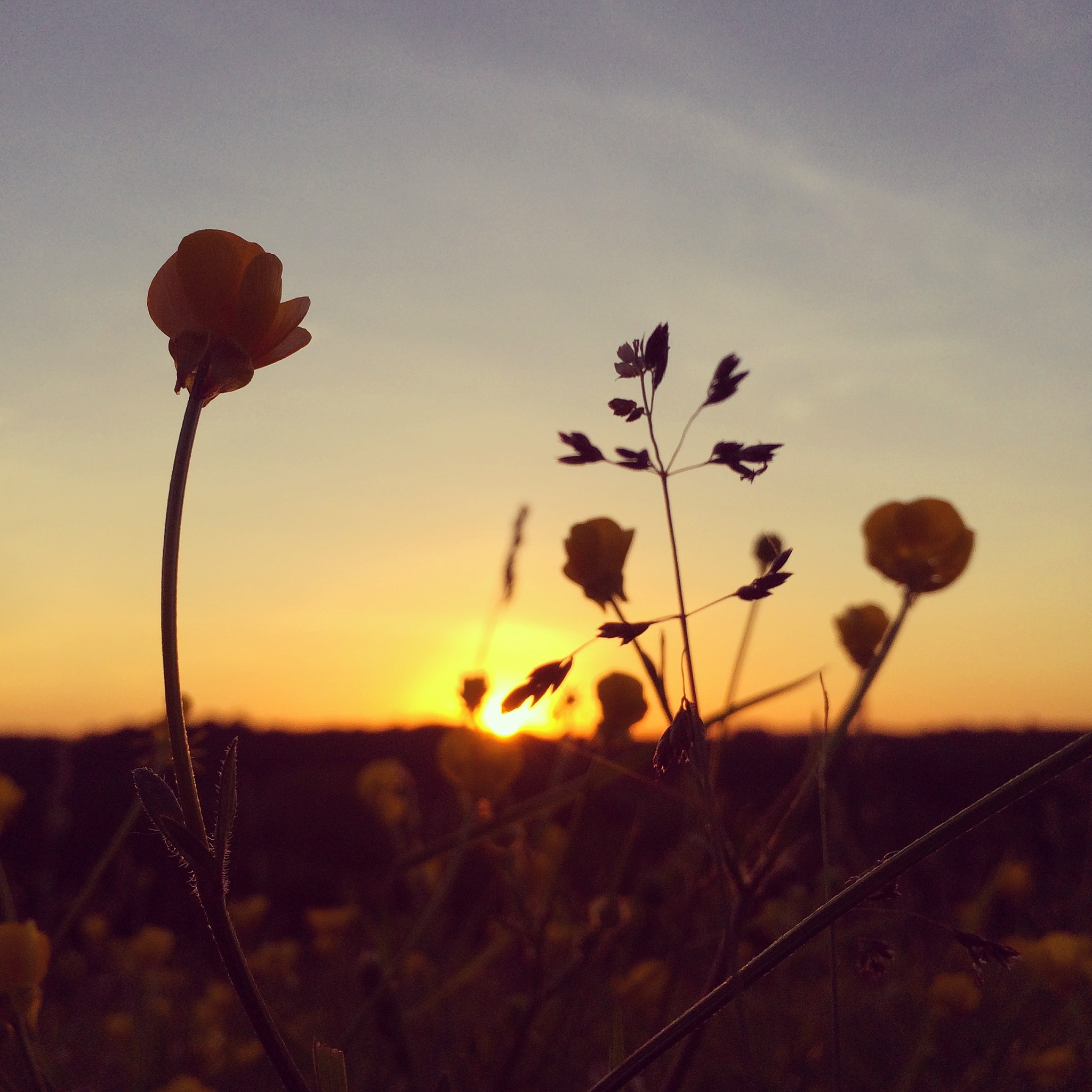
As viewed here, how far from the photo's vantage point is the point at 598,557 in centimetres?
89

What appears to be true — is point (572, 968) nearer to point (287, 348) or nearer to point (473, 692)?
point (473, 692)

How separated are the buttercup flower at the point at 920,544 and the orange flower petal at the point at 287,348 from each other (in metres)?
0.59

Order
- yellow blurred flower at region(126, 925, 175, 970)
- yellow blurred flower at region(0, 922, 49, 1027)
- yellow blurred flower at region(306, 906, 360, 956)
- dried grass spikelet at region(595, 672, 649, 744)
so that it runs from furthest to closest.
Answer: yellow blurred flower at region(306, 906, 360, 956), yellow blurred flower at region(126, 925, 175, 970), dried grass spikelet at region(595, 672, 649, 744), yellow blurred flower at region(0, 922, 49, 1027)

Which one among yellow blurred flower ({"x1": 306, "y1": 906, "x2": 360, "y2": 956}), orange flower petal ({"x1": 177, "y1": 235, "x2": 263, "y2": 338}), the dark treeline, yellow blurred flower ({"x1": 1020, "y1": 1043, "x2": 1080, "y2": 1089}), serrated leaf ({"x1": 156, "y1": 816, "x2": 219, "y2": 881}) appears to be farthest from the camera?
the dark treeline

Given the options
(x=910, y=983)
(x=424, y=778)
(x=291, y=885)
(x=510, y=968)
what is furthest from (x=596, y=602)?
(x=424, y=778)

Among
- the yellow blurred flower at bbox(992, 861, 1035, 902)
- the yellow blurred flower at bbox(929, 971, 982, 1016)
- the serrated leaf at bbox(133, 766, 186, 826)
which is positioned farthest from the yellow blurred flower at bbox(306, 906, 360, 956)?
the serrated leaf at bbox(133, 766, 186, 826)

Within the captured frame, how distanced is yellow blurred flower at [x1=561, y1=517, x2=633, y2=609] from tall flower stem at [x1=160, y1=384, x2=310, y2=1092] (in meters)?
0.44

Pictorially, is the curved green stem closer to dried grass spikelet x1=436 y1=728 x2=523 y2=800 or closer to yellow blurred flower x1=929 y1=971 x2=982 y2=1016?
dried grass spikelet x1=436 y1=728 x2=523 y2=800

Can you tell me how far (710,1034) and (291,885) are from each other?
4.66 meters

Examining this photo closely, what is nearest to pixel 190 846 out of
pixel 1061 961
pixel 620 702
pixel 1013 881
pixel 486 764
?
pixel 620 702

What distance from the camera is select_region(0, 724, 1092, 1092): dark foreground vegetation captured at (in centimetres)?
113

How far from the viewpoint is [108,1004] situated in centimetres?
390

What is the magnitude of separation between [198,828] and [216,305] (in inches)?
13.7

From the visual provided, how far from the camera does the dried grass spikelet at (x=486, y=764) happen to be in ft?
4.23
